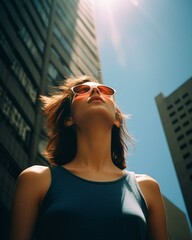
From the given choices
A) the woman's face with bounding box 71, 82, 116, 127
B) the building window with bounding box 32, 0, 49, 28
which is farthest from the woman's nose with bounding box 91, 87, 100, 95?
the building window with bounding box 32, 0, 49, 28

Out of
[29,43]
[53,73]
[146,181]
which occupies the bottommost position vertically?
[53,73]

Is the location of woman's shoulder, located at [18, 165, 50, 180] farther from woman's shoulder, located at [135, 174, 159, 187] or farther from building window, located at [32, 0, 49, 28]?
building window, located at [32, 0, 49, 28]

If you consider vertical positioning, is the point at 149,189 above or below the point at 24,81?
above

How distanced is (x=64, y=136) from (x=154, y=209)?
3.36 ft

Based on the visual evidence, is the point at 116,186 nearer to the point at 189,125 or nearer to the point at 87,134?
the point at 87,134

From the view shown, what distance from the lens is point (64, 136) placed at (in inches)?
98.9

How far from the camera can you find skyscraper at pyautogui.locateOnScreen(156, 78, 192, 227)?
47.0m

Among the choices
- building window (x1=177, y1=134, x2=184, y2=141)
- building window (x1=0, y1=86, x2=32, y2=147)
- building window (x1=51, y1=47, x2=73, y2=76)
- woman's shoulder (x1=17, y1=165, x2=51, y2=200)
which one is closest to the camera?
woman's shoulder (x1=17, y1=165, x2=51, y2=200)

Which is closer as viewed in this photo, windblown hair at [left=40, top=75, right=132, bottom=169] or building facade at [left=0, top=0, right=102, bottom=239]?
windblown hair at [left=40, top=75, right=132, bottom=169]

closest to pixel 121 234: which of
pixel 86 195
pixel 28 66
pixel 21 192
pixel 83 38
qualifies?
pixel 86 195

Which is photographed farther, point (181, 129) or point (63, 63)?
point (181, 129)

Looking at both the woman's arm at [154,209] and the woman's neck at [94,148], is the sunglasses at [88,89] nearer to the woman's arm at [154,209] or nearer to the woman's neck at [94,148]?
the woman's neck at [94,148]

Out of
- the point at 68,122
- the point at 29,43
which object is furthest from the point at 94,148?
the point at 29,43

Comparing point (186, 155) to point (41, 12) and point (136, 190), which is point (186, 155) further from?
point (136, 190)
